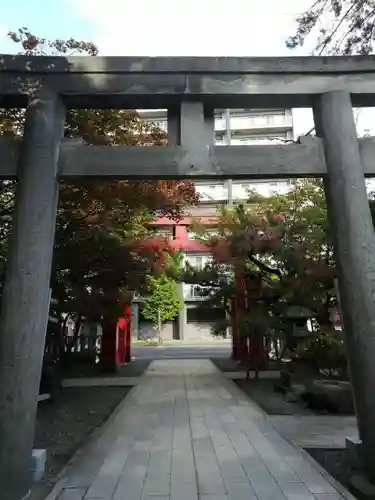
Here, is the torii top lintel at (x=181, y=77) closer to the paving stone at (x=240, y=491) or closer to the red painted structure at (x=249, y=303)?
the paving stone at (x=240, y=491)

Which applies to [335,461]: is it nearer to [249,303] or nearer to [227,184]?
[249,303]

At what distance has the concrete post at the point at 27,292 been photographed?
157 inches

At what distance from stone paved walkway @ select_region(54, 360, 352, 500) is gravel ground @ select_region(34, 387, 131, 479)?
30 centimetres

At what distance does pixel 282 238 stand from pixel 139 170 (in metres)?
7.27

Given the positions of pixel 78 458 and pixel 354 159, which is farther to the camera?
pixel 78 458

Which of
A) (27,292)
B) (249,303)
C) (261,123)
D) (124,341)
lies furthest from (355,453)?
(261,123)

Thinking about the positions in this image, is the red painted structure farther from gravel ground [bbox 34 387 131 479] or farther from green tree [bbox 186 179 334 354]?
gravel ground [bbox 34 387 131 479]

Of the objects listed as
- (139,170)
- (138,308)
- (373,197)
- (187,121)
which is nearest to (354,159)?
(187,121)

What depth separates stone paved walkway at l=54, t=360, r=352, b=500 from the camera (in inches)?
164

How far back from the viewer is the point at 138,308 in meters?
37.7

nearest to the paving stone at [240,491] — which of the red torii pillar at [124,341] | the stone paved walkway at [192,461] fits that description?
the stone paved walkway at [192,461]

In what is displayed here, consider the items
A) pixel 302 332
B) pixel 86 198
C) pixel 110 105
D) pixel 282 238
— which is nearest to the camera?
pixel 110 105

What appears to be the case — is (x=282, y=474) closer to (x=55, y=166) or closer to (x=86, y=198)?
(x=55, y=166)

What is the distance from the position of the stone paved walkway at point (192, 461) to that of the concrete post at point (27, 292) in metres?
0.67
